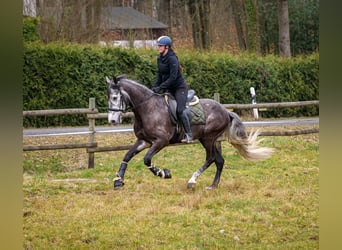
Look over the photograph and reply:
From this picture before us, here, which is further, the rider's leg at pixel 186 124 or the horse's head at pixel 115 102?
the rider's leg at pixel 186 124

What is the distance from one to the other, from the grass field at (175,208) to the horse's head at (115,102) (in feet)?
3.16

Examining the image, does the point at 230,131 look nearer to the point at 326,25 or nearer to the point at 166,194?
the point at 166,194

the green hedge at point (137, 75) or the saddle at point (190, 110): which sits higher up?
the green hedge at point (137, 75)

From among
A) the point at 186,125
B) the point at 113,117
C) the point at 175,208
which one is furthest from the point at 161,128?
the point at 175,208

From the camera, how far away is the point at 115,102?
777cm

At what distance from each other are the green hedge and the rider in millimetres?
7316

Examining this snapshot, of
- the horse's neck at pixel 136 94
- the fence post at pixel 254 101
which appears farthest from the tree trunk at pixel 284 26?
the horse's neck at pixel 136 94

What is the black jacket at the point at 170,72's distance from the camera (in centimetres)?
Answer: 767

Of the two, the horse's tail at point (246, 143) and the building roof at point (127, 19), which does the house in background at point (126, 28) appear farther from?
the horse's tail at point (246, 143)

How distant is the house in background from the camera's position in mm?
22002

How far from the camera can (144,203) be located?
6.93 m

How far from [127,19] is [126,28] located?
15.4 inches

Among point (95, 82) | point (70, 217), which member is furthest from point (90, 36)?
point (70, 217)

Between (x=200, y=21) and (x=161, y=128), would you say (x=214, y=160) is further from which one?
(x=200, y=21)
